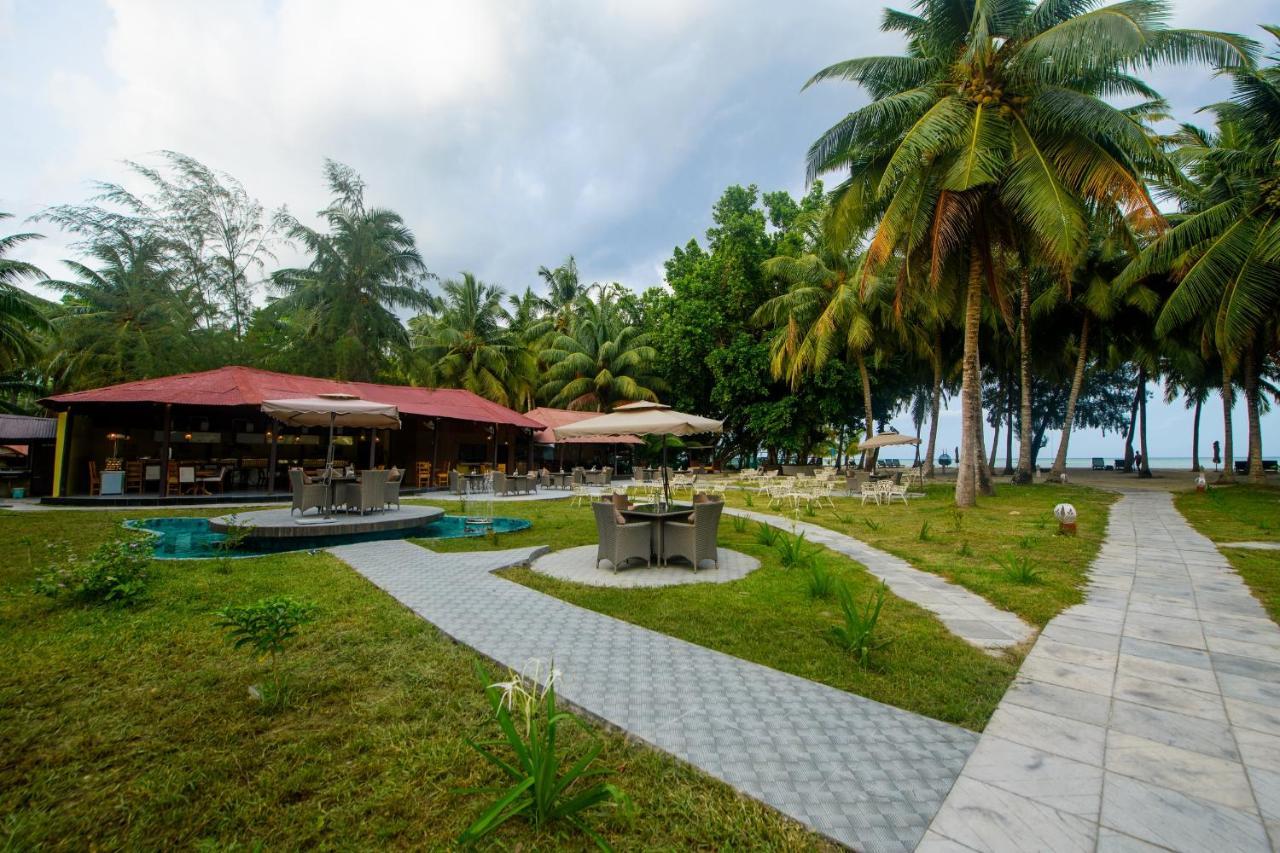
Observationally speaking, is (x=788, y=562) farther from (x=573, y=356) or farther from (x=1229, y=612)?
(x=573, y=356)

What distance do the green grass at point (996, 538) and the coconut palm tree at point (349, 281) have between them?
1781 cm

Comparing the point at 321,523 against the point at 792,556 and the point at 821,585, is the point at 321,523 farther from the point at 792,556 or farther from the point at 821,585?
the point at 821,585

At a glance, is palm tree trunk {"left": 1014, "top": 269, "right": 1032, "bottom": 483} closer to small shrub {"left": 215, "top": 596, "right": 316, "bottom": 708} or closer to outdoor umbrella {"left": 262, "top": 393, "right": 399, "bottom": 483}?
outdoor umbrella {"left": 262, "top": 393, "right": 399, "bottom": 483}

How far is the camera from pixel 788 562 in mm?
6688

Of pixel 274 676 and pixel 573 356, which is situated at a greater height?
pixel 573 356

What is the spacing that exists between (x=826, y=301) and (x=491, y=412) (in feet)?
48.6

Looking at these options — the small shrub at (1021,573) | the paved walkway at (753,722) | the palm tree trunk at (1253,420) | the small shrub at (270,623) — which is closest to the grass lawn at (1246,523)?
the palm tree trunk at (1253,420)

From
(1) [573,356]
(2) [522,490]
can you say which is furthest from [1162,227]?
(1) [573,356]

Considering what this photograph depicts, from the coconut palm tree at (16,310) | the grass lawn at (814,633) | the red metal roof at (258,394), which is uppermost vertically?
the coconut palm tree at (16,310)

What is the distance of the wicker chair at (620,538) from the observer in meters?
6.66

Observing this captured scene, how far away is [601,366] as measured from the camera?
29078mm

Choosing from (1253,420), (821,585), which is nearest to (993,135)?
(821,585)

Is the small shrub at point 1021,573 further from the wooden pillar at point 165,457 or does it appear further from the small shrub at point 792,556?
the wooden pillar at point 165,457

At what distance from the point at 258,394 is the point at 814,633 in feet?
54.5
